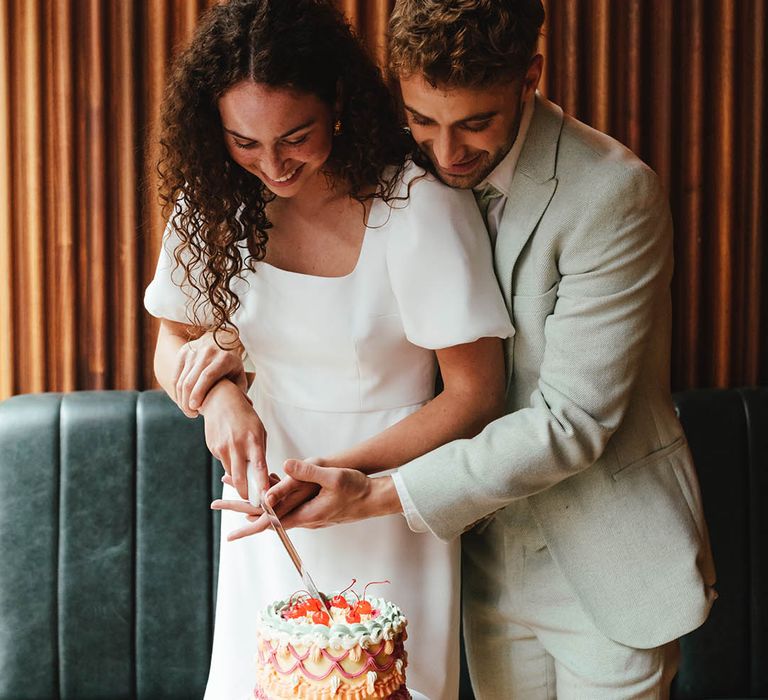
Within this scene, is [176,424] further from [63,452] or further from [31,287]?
[31,287]

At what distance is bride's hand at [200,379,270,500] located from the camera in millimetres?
1676

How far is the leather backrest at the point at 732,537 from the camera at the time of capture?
2750 mm

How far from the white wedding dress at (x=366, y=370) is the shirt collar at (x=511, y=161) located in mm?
64

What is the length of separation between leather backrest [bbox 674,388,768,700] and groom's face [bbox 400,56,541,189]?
1.33 metres

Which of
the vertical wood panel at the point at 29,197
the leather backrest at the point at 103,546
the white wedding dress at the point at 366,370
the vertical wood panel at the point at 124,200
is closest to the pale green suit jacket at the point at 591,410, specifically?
the white wedding dress at the point at 366,370

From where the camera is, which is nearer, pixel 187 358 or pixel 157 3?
pixel 187 358

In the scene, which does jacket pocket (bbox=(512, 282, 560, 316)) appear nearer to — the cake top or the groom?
the groom

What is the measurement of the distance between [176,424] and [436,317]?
1.22 meters

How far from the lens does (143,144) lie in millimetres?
2777

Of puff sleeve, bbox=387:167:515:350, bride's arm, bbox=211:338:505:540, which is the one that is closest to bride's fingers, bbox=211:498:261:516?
bride's arm, bbox=211:338:505:540

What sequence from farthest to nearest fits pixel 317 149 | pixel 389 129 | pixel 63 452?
pixel 63 452
pixel 389 129
pixel 317 149

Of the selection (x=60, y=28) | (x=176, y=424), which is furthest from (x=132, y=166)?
(x=176, y=424)

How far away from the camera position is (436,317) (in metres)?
1.67

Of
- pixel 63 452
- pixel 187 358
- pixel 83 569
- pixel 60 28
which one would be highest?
pixel 60 28
